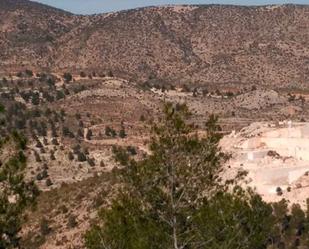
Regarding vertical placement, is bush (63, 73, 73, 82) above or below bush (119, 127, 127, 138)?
above

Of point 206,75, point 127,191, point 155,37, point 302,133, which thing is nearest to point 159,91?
point 206,75

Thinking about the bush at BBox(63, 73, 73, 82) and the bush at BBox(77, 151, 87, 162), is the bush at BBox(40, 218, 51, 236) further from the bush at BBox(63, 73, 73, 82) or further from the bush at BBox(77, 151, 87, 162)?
the bush at BBox(63, 73, 73, 82)

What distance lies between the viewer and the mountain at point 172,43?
108000 mm

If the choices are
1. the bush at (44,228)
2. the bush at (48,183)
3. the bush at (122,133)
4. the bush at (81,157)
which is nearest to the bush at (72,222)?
the bush at (44,228)

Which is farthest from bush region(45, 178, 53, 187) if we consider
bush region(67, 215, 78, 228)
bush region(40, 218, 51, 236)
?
bush region(67, 215, 78, 228)

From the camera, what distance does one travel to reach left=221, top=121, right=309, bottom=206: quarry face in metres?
42.2

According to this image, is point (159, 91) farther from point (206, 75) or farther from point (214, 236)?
point (214, 236)

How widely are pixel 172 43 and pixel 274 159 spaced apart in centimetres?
7016

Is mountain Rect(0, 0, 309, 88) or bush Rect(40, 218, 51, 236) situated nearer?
bush Rect(40, 218, 51, 236)

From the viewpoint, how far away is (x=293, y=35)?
389 feet

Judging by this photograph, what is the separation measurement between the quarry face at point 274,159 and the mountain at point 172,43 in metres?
49.5

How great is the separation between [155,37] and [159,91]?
91.2 ft

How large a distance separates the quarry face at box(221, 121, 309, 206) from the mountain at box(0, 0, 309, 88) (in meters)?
49.5

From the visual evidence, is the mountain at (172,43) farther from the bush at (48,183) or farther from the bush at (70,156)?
the bush at (48,183)
